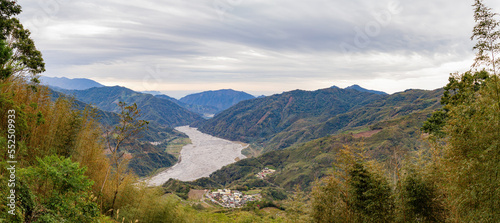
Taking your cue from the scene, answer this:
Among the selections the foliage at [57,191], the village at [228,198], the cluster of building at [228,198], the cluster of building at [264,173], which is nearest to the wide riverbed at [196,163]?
the cluster of building at [264,173]

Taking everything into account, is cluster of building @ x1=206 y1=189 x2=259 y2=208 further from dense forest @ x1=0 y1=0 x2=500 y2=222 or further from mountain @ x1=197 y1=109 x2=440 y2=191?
dense forest @ x1=0 y1=0 x2=500 y2=222

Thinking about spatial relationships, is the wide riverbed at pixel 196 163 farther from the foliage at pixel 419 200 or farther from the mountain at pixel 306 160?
the foliage at pixel 419 200

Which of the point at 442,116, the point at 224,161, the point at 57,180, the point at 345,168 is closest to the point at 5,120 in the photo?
the point at 57,180

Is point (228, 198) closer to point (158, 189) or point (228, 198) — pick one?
point (228, 198)

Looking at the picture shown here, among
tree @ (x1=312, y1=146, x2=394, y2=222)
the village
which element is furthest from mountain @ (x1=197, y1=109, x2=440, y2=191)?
tree @ (x1=312, y1=146, x2=394, y2=222)

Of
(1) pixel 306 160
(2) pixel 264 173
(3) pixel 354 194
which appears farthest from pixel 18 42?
(1) pixel 306 160

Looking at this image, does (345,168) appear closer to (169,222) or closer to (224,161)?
(169,222)
